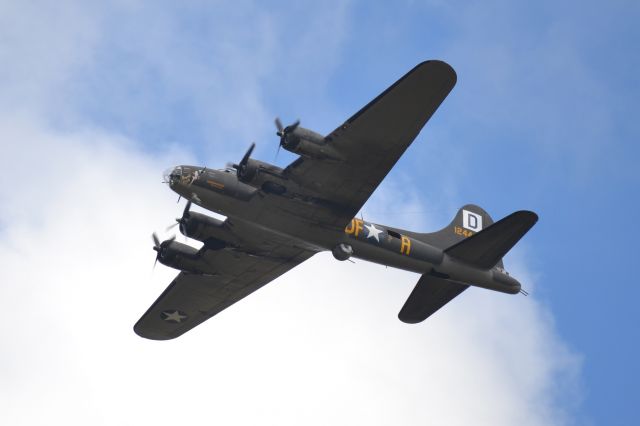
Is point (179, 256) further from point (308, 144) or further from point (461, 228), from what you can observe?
point (461, 228)

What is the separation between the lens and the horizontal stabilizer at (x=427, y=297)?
107 feet

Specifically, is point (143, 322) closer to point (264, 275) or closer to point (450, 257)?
point (264, 275)

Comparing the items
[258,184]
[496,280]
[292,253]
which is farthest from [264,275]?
[496,280]

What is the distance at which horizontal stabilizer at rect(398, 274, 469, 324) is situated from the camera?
3247 cm

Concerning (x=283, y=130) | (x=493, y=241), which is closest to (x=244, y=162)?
(x=283, y=130)

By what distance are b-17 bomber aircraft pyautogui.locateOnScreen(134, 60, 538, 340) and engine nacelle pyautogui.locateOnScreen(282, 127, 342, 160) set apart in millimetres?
32

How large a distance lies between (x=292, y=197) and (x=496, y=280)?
9.44 metres

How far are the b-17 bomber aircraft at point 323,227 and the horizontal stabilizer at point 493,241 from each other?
0.13 ft

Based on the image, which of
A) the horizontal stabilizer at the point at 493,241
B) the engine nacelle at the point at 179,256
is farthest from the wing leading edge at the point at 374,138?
the engine nacelle at the point at 179,256

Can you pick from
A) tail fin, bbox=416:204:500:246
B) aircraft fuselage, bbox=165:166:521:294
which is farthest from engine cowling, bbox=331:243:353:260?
tail fin, bbox=416:204:500:246

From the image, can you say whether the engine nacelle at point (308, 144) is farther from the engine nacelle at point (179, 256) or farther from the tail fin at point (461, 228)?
the engine nacelle at point (179, 256)

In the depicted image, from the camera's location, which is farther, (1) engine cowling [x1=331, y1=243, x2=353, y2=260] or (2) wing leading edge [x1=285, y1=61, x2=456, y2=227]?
(1) engine cowling [x1=331, y1=243, x2=353, y2=260]

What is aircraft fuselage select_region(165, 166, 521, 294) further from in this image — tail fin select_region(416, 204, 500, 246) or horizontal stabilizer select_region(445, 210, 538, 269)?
tail fin select_region(416, 204, 500, 246)

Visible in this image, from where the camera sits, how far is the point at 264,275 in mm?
32969
